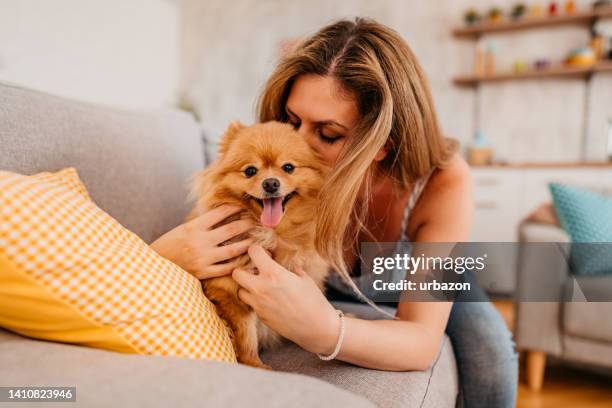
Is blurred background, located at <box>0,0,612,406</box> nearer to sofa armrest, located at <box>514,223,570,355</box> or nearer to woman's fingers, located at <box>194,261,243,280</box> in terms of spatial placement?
sofa armrest, located at <box>514,223,570,355</box>

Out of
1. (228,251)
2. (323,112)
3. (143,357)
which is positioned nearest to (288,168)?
(323,112)

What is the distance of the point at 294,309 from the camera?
82 centimetres

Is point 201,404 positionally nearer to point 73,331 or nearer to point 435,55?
point 73,331

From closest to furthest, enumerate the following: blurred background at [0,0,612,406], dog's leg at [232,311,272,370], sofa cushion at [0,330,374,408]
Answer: sofa cushion at [0,330,374,408], dog's leg at [232,311,272,370], blurred background at [0,0,612,406]

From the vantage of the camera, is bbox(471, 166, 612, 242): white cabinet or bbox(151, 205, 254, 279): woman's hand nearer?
bbox(151, 205, 254, 279): woman's hand

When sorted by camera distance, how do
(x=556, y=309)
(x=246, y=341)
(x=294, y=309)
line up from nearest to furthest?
(x=294, y=309)
(x=246, y=341)
(x=556, y=309)

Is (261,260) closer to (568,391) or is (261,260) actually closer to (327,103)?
(327,103)

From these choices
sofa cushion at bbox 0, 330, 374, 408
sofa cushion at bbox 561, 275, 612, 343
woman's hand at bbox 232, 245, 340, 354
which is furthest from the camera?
sofa cushion at bbox 561, 275, 612, 343

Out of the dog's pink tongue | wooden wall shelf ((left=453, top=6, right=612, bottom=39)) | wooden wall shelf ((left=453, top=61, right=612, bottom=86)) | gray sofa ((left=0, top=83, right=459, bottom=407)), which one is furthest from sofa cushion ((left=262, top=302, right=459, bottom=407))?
wooden wall shelf ((left=453, top=6, right=612, bottom=39))

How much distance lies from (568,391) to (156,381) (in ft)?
7.76

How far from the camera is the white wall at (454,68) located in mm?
3982

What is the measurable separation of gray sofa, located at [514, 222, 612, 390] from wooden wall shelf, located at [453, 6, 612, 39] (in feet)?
8.56

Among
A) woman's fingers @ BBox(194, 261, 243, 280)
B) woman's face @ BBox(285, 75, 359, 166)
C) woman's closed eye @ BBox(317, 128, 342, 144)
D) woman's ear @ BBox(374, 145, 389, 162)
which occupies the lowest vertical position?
woman's fingers @ BBox(194, 261, 243, 280)

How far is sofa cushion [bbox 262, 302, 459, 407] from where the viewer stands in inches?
32.4
